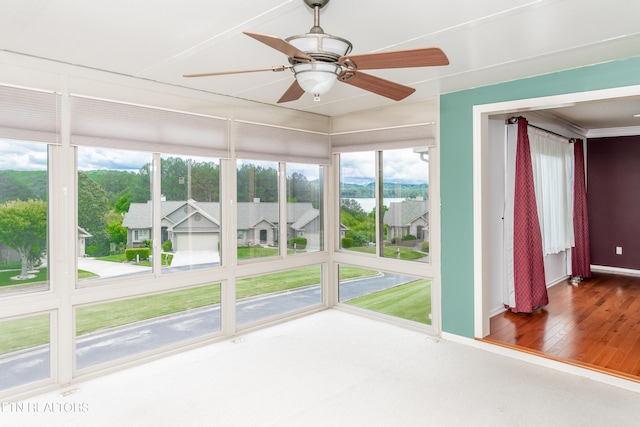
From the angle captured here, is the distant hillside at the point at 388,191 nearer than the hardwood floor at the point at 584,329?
No

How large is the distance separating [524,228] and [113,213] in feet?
13.8

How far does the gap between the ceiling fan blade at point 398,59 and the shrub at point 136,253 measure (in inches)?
106

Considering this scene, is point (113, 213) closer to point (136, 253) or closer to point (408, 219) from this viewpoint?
point (136, 253)

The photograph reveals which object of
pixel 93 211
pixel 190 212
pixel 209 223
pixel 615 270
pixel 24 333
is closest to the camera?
pixel 24 333

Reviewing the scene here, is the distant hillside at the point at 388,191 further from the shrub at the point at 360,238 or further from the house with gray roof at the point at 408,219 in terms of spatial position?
the shrub at the point at 360,238

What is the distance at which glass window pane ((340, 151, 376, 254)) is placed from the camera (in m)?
4.87

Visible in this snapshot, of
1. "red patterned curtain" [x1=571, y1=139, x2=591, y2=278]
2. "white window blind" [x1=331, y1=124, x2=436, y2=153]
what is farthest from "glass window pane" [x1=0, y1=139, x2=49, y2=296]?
"red patterned curtain" [x1=571, y1=139, x2=591, y2=278]

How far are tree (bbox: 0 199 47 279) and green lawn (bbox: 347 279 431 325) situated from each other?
3.42 metres

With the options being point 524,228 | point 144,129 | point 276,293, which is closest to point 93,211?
point 144,129

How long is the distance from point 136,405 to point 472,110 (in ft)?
12.1

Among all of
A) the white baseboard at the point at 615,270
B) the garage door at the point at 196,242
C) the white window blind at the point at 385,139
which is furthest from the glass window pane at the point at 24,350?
the white baseboard at the point at 615,270

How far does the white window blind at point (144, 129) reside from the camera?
314 centimetres

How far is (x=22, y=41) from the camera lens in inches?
102

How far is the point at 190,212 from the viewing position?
3.89 m
